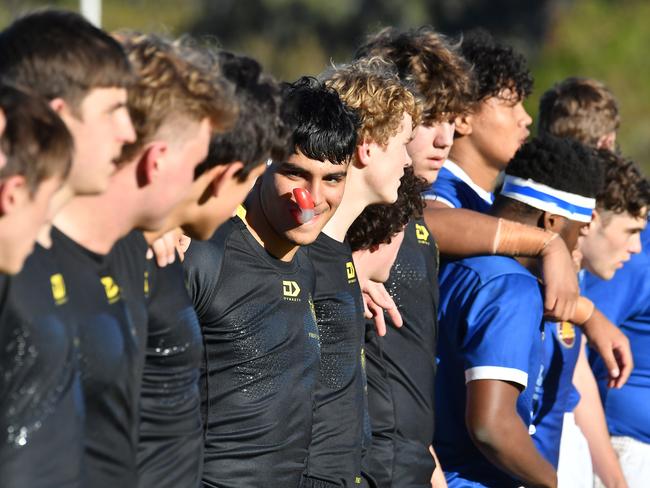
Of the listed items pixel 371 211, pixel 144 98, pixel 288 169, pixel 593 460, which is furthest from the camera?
pixel 593 460

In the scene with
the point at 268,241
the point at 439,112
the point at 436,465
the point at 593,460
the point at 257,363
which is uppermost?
the point at 439,112

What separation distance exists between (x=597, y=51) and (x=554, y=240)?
51.4 ft

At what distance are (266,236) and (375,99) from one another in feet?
2.54

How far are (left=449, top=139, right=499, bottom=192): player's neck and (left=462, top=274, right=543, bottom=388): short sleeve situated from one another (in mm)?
747

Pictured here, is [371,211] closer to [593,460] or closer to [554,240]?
[554,240]

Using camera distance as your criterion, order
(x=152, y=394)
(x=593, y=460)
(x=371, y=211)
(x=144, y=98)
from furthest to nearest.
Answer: (x=593, y=460)
(x=371, y=211)
(x=152, y=394)
(x=144, y=98)

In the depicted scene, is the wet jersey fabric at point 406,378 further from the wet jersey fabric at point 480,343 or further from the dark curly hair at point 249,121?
the dark curly hair at point 249,121

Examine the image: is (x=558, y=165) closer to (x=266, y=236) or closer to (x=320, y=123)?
(x=320, y=123)

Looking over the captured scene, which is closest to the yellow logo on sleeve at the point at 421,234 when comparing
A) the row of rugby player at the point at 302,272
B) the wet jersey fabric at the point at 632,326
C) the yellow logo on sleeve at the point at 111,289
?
the row of rugby player at the point at 302,272

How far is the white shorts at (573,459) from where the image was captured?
5.68m

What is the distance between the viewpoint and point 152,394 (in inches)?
126

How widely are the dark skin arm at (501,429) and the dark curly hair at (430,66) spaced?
112 centimetres

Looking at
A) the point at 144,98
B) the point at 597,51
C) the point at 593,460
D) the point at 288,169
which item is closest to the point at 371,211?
the point at 288,169

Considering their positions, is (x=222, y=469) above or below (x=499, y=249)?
below
